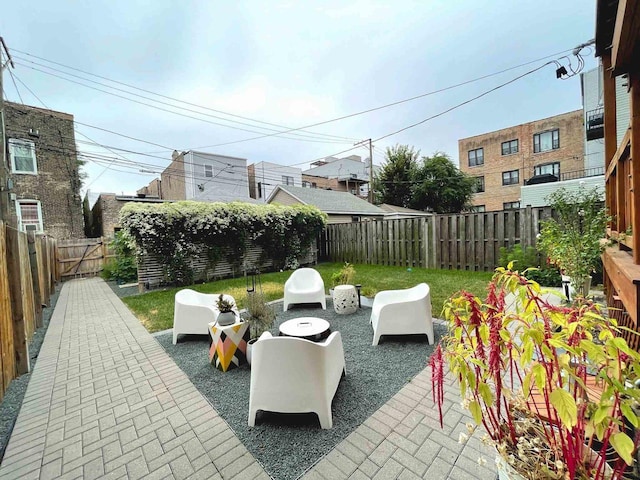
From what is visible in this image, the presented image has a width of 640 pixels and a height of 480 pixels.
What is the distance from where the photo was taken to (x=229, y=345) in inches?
122

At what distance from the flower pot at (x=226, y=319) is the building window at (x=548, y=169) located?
2563 centimetres

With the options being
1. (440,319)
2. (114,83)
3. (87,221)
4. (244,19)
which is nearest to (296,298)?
(440,319)

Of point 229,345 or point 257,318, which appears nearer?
point 229,345

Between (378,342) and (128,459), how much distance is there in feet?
8.92

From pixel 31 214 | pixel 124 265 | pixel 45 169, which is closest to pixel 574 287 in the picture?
pixel 124 265

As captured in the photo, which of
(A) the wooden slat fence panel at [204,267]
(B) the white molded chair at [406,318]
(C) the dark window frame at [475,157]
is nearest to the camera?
(B) the white molded chair at [406,318]

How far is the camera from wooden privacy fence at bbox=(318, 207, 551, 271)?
24.8ft

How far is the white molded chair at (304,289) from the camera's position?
5.36m

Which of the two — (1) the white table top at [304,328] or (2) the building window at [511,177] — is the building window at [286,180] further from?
(1) the white table top at [304,328]

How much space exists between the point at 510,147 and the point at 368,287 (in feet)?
78.5

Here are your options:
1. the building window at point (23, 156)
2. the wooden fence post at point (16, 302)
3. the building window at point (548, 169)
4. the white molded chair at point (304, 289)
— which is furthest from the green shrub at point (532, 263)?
the building window at point (23, 156)

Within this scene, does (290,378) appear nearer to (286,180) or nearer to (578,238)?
(578,238)

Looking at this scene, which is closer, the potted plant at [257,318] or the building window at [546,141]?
the potted plant at [257,318]

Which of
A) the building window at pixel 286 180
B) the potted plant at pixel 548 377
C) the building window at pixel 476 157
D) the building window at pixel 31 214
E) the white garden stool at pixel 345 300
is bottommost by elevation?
the white garden stool at pixel 345 300
